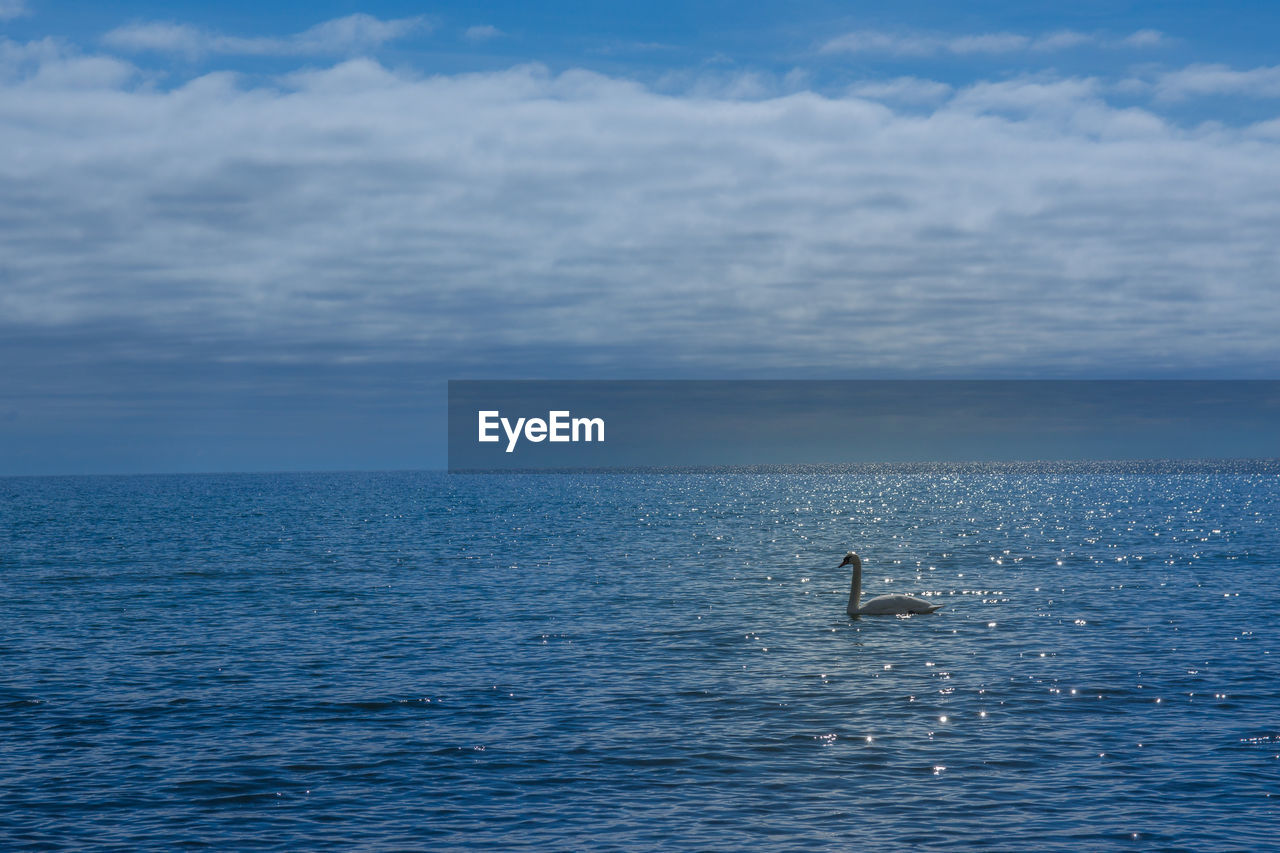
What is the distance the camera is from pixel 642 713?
29125 millimetres

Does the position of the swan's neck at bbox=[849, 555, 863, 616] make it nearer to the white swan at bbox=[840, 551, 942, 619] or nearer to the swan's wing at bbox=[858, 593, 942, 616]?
the white swan at bbox=[840, 551, 942, 619]

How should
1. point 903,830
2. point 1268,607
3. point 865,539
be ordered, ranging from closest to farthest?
point 903,830, point 1268,607, point 865,539

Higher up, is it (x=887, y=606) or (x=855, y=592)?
(x=855, y=592)

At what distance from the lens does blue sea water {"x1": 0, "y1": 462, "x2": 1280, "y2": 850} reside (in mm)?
20938

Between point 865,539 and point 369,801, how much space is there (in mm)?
85729

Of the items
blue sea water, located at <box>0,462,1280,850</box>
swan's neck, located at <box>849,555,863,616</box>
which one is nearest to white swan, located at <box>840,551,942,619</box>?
swan's neck, located at <box>849,555,863,616</box>

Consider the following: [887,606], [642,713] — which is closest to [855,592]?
[887,606]

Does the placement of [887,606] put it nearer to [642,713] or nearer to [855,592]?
[855,592]

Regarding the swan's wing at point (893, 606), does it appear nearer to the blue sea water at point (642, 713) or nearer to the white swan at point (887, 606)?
the white swan at point (887, 606)

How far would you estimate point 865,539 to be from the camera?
4107 inches

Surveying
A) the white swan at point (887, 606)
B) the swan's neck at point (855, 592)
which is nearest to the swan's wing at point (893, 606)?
the white swan at point (887, 606)

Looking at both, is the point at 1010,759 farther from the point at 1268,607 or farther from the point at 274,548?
the point at 274,548

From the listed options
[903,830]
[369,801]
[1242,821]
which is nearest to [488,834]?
[369,801]

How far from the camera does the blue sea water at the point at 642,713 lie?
824 inches
